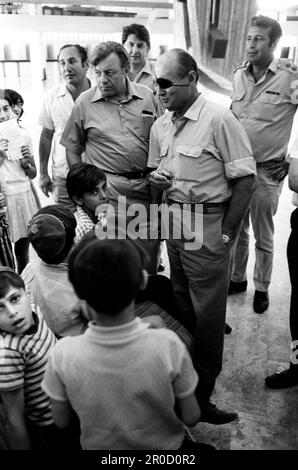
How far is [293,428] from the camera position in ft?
6.30

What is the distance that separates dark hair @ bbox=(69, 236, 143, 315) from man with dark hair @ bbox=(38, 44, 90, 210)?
6.60 feet

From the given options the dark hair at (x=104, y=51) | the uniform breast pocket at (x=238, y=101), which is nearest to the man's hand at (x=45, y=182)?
the dark hair at (x=104, y=51)

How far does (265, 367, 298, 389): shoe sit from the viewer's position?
7.09ft

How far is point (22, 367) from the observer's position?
48.0 inches

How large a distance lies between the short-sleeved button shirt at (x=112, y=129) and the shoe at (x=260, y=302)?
1.20 m

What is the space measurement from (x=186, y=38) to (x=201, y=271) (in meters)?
2.29

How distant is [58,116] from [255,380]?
210 centimetres

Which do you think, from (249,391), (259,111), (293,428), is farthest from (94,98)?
(293,428)

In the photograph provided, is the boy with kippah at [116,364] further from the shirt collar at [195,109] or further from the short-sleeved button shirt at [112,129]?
the short-sleeved button shirt at [112,129]

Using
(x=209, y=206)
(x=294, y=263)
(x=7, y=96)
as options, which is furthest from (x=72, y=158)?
(x=294, y=263)

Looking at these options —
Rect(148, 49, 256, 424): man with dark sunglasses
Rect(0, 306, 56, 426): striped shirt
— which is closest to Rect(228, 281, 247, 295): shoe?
Rect(148, 49, 256, 424): man with dark sunglasses

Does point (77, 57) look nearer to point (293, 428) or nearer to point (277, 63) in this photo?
point (277, 63)

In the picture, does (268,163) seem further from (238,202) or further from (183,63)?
(183,63)

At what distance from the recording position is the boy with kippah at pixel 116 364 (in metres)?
0.92
